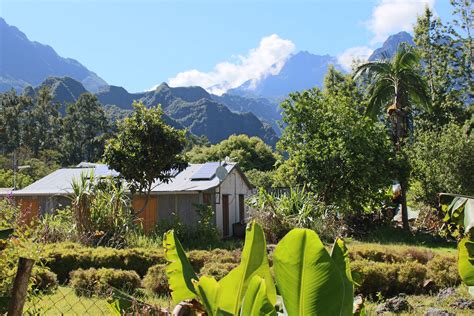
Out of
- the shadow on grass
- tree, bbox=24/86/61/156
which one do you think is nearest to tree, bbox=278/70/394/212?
the shadow on grass

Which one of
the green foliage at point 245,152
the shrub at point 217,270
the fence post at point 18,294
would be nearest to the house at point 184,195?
the shrub at point 217,270

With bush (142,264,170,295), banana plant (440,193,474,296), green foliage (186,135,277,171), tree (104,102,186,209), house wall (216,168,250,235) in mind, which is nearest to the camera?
banana plant (440,193,474,296)

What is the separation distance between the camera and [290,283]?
1965 millimetres

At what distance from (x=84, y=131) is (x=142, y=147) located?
47464 mm

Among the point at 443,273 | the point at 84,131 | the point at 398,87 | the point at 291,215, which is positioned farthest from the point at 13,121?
the point at 443,273

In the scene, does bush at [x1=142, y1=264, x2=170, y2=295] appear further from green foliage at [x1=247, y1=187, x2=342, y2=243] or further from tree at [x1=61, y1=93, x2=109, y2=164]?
tree at [x1=61, y1=93, x2=109, y2=164]

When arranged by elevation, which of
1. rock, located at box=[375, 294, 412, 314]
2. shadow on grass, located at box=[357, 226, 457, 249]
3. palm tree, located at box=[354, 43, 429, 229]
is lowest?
shadow on grass, located at box=[357, 226, 457, 249]

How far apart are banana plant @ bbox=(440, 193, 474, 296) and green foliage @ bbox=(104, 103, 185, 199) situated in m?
12.6

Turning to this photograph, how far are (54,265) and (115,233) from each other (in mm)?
3528

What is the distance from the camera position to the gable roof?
19.9 metres

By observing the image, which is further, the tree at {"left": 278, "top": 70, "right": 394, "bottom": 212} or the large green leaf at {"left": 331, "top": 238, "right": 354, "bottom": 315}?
the tree at {"left": 278, "top": 70, "right": 394, "bottom": 212}

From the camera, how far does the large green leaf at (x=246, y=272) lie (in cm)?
211

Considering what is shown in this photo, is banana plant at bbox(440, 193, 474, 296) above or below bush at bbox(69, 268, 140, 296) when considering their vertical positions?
above

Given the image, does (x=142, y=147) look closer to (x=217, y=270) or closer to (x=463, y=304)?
(x=217, y=270)
